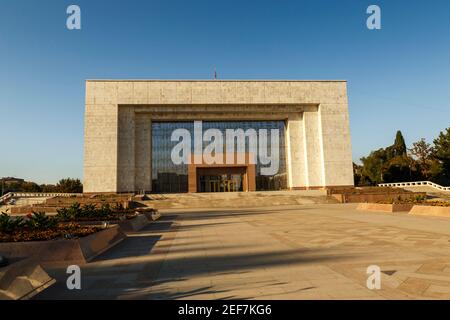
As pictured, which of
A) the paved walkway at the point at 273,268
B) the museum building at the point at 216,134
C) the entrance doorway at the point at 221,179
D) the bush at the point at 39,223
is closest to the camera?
the paved walkway at the point at 273,268

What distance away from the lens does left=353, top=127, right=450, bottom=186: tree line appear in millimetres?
55656

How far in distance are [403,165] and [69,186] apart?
62.5 m

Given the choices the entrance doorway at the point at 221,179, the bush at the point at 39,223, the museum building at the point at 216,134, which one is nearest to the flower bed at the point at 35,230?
the bush at the point at 39,223

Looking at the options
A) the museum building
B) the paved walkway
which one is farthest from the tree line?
the paved walkway

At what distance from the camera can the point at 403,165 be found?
62000 millimetres

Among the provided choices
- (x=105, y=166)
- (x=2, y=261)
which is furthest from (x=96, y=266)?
(x=105, y=166)

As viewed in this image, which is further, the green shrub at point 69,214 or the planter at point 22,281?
the green shrub at point 69,214

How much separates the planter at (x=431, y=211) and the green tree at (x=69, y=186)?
2323 inches

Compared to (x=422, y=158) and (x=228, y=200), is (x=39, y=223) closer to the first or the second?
(x=228, y=200)

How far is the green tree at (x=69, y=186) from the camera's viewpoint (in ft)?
209

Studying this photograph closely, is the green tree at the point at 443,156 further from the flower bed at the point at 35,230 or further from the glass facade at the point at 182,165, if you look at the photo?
the flower bed at the point at 35,230

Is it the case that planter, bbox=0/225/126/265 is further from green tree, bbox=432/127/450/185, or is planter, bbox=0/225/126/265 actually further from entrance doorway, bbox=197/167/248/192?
green tree, bbox=432/127/450/185

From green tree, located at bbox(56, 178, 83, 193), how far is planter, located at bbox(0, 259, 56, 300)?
6297 centimetres
